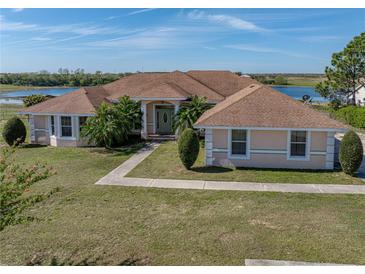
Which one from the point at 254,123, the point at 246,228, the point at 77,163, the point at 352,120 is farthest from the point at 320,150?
the point at 352,120

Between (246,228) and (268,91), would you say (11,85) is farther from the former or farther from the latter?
(246,228)

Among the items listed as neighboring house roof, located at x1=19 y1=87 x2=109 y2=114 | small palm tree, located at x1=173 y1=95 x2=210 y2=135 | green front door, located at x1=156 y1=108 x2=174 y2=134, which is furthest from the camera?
green front door, located at x1=156 y1=108 x2=174 y2=134

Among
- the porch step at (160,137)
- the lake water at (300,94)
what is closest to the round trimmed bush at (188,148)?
the porch step at (160,137)

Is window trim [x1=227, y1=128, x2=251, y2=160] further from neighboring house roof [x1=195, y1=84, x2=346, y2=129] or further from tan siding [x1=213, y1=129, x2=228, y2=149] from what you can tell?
neighboring house roof [x1=195, y1=84, x2=346, y2=129]

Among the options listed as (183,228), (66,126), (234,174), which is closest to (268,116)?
(234,174)

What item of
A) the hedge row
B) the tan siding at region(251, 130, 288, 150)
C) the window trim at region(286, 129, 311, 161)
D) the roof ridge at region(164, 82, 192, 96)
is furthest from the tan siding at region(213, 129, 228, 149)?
the hedge row
